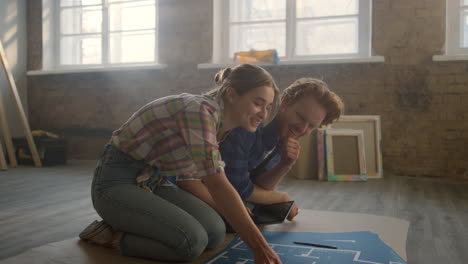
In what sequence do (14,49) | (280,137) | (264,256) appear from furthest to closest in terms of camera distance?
(14,49)
(280,137)
(264,256)

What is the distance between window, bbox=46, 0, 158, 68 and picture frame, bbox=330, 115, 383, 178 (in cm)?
229

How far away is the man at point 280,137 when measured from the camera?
67.6 inches

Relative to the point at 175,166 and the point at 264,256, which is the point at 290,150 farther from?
the point at 264,256

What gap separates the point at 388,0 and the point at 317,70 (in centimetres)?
86

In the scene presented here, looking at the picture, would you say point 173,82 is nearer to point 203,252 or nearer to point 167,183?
point 167,183

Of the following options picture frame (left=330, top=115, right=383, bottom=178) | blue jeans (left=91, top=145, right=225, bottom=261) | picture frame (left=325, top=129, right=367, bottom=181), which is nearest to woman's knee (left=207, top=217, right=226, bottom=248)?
blue jeans (left=91, top=145, right=225, bottom=261)

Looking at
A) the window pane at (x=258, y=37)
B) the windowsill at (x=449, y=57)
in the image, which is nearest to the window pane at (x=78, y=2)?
the window pane at (x=258, y=37)

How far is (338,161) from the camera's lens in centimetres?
350

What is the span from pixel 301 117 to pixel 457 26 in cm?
271

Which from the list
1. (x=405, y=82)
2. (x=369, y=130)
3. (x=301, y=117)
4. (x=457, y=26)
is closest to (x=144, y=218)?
(x=301, y=117)

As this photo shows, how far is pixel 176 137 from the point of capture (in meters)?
1.36

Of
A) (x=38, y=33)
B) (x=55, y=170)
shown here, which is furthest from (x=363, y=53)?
(x=38, y=33)

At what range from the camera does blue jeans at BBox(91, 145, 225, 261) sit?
1.38m

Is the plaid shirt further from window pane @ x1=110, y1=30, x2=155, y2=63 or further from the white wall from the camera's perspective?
the white wall
